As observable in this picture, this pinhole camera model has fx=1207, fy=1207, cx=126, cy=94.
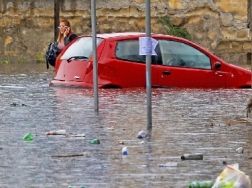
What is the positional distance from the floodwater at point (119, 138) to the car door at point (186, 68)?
884 mm

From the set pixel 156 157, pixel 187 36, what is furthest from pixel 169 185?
pixel 187 36

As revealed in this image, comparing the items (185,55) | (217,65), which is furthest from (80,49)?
(217,65)

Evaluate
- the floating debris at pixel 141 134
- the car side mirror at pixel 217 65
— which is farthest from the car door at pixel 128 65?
the floating debris at pixel 141 134

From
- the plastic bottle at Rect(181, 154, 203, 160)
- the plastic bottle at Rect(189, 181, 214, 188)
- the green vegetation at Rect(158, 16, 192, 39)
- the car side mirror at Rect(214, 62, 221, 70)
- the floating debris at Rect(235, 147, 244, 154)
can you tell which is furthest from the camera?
the green vegetation at Rect(158, 16, 192, 39)

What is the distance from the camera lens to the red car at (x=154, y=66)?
23594 millimetres

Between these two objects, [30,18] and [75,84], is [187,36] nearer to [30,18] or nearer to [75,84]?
[30,18]

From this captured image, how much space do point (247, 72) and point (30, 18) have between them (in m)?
17.0

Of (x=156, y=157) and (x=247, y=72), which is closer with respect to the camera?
(x=156, y=157)

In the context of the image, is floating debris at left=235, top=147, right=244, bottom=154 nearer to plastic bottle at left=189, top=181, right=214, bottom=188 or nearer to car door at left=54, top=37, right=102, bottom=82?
plastic bottle at left=189, top=181, right=214, bottom=188

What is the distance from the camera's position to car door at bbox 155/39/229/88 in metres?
23.8

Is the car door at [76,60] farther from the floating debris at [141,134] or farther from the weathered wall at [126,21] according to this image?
the weathered wall at [126,21]

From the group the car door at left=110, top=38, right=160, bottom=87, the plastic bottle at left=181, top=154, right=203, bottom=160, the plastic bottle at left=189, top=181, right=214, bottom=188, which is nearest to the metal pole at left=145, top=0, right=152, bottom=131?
the plastic bottle at left=181, top=154, right=203, bottom=160

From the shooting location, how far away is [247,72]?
24.2 metres

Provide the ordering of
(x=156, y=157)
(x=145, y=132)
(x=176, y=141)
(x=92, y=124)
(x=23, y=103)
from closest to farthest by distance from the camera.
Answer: (x=156, y=157) < (x=176, y=141) < (x=145, y=132) < (x=92, y=124) < (x=23, y=103)
